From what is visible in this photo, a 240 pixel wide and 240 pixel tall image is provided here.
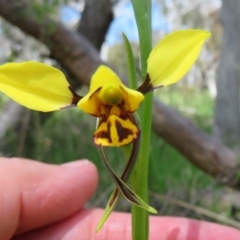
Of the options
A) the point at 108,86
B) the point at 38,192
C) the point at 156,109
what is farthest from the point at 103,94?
the point at 156,109

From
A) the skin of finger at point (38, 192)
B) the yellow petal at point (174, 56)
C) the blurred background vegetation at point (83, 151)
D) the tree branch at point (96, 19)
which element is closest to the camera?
the yellow petal at point (174, 56)

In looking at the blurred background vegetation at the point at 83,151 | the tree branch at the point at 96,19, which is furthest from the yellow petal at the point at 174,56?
the tree branch at the point at 96,19

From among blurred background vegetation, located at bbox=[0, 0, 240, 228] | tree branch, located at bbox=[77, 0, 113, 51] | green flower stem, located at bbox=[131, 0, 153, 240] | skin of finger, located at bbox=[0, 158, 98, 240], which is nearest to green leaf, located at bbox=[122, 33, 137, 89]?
green flower stem, located at bbox=[131, 0, 153, 240]

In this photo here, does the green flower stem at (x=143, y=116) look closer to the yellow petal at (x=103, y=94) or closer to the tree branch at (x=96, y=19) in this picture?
the yellow petal at (x=103, y=94)

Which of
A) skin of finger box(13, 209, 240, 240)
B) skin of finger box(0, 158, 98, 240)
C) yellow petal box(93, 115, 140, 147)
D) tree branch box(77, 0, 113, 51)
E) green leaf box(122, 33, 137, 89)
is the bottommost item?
skin of finger box(13, 209, 240, 240)

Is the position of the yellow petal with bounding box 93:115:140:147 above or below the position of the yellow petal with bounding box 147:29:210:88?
below

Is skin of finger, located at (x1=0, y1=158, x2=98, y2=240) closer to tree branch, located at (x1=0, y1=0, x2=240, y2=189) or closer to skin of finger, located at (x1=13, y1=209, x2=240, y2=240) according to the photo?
skin of finger, located at (x1=13, y1=209, x2=240, y2=240)

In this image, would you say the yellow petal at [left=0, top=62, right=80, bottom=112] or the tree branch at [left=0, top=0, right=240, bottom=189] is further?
the tree branch at [left=0, top=0, right=240, bottom=189]
